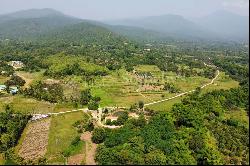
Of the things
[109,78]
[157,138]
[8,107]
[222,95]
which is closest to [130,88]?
[109,78]

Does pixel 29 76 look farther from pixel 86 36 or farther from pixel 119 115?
pixel 86 36

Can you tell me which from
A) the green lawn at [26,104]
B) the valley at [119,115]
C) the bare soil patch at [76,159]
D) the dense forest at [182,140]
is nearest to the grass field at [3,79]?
the valley at [119,115]

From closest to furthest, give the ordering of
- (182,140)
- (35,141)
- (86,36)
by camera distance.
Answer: (182,140), (35,141), (86,36)

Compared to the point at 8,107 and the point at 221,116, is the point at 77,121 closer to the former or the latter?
the point at 8,107

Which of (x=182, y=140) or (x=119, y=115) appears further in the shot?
(x=119, y=115)

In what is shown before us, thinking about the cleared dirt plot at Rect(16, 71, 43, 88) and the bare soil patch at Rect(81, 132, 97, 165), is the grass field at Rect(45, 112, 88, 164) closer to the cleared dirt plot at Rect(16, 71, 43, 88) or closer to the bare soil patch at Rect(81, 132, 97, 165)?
the bare soil patch at Rect(81, 132, 97, 165)

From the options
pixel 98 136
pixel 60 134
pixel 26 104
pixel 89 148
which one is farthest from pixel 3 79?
pixel 89 148

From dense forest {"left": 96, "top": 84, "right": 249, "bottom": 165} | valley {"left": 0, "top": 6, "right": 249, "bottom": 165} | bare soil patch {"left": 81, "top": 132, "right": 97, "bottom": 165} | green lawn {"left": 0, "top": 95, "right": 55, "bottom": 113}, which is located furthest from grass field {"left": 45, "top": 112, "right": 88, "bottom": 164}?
green lawn {"left": 0, "top": 95, "right": 55, "bottom": 113}
